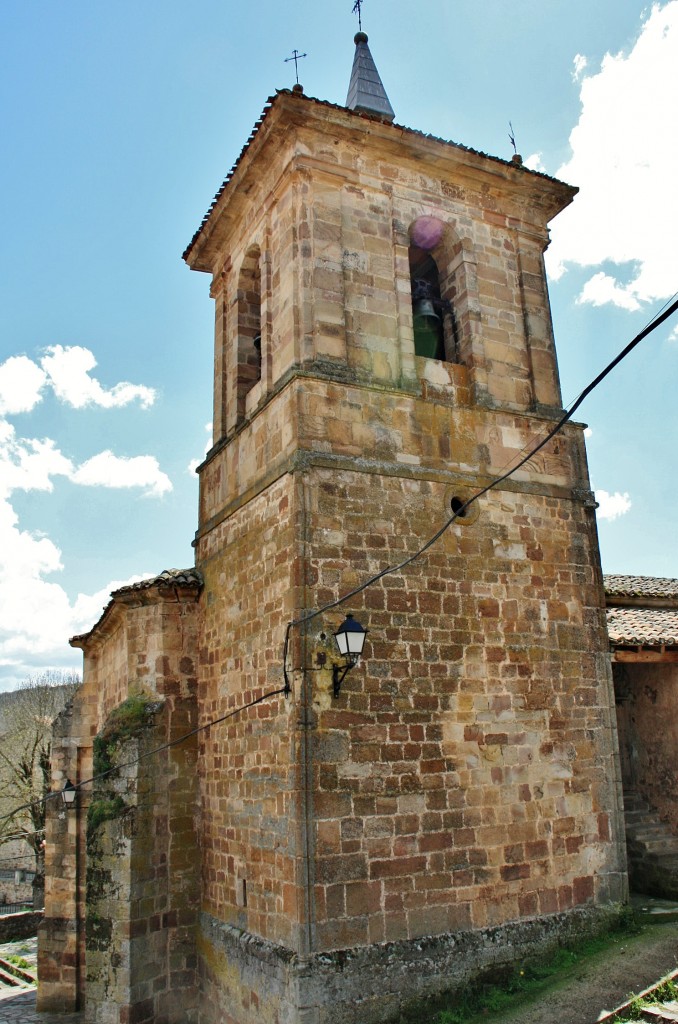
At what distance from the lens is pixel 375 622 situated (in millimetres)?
7273

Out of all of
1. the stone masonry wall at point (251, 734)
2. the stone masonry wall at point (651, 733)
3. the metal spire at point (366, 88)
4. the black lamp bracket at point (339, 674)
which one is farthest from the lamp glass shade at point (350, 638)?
the metal spire at point (366, 88)

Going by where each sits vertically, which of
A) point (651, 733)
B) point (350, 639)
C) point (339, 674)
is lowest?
point (651, 733)

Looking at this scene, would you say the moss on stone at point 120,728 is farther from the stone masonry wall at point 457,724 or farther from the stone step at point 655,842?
the stone step at point 655,842

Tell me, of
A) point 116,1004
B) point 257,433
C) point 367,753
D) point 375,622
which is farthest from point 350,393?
point 116,1004

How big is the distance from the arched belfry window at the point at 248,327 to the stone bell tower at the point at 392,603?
87mm

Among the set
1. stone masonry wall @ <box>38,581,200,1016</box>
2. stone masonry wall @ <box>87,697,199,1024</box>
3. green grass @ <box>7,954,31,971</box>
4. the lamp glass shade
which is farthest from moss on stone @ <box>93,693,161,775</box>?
green grass @ <box>7,954,31,971</box>

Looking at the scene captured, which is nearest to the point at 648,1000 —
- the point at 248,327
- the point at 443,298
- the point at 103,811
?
the point at 103,811

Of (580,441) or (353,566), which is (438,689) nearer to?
(353,566)

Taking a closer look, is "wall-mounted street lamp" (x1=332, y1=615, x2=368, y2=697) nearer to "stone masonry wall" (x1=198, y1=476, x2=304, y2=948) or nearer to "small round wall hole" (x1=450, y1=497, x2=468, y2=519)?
"stone masonry wall" (x1=198, y1=476, x2=304, y2=948)

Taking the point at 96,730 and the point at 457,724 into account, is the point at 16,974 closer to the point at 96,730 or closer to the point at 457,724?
the point at 96,730

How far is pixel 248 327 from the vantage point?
33.5ft

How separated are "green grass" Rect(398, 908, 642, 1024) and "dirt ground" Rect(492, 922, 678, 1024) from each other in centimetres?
11

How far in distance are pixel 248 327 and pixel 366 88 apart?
14.5ft

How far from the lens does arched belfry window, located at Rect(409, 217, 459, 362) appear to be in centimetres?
912
